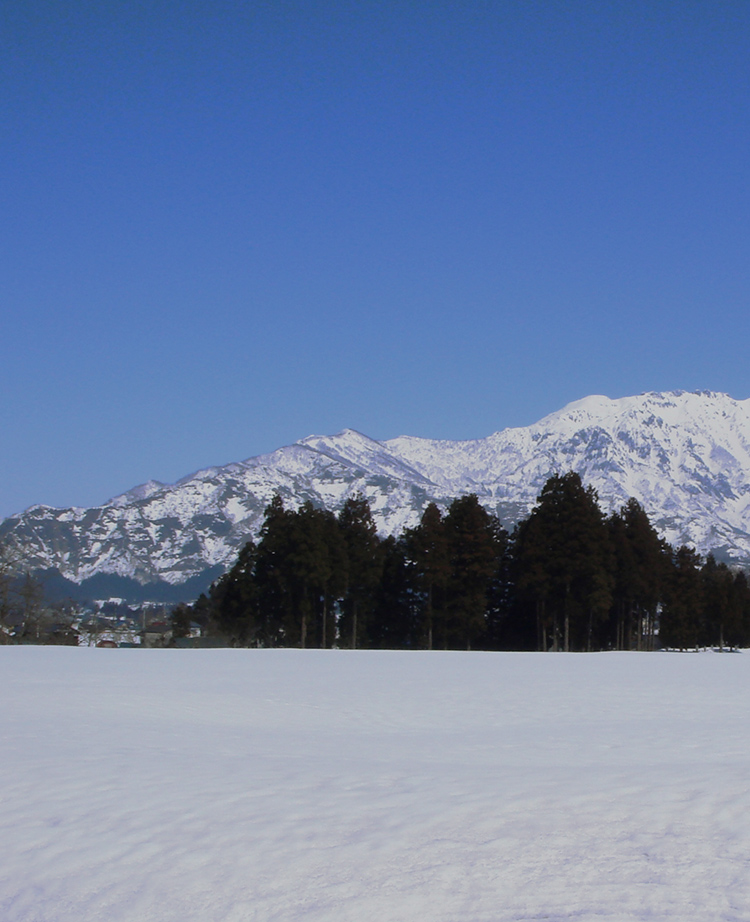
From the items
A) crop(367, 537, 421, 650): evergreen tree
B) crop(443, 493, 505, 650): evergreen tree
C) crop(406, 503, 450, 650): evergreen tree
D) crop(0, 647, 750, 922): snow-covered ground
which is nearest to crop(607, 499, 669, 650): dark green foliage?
crop(443, 493, 505, 650): evergreen tree

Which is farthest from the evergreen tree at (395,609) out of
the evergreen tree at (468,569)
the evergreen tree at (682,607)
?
the evergreen tree at (682,607)

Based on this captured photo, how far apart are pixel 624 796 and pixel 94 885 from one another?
16.7 feet

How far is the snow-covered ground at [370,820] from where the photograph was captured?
7.67 m

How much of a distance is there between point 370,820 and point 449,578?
5767cm

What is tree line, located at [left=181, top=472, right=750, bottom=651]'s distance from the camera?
210ft

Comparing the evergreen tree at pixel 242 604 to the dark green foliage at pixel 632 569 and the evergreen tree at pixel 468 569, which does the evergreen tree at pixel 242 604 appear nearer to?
the evergreen tree at pixel 468 569

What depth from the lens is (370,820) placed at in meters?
9.35

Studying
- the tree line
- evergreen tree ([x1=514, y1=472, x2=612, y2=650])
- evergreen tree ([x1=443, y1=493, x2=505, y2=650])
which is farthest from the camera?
evergreen tree ([x1=443, y1=493, x2=505, y2=650])

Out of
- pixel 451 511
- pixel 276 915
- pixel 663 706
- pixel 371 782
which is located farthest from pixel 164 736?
pixel 451 511

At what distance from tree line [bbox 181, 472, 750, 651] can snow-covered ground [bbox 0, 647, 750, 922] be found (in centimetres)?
4570

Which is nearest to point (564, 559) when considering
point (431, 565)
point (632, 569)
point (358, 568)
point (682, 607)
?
point (431, 565)

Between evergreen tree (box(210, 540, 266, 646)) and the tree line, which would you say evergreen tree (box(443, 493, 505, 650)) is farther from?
evergreen tree (box(210, 540, 266, 646))

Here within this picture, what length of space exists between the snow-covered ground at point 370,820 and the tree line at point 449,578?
45695mm

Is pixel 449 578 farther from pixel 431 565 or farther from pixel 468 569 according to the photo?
pixel 431 565
